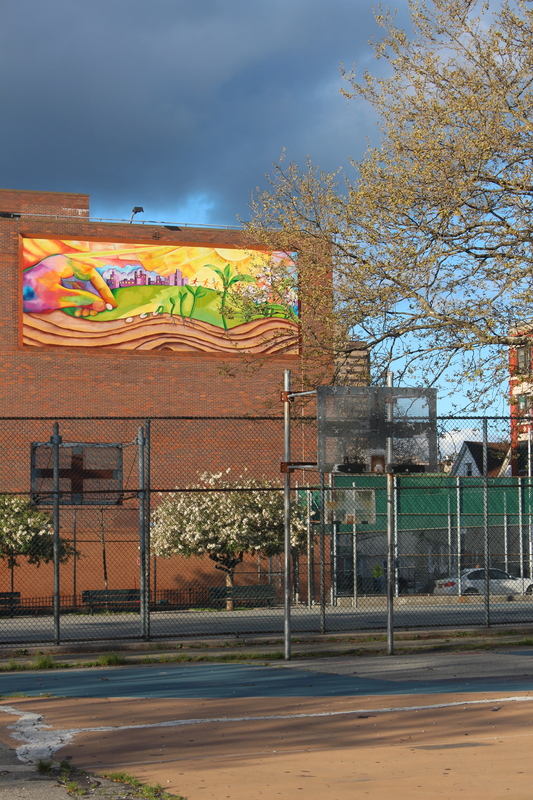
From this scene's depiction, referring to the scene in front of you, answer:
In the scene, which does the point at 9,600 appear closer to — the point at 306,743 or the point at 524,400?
the point at 524,400

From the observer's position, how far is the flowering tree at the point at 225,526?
2612 centimetres

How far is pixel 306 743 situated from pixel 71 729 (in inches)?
79.1

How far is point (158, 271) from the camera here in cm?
3269

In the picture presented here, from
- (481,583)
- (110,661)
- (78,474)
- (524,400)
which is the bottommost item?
(481,583)

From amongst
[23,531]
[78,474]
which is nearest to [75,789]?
[78,474]

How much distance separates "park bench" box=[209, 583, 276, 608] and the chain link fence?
0.04 m

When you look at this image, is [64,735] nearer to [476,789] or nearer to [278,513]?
[476,789]

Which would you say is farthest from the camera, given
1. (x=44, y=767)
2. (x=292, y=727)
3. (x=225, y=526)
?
(x=225, y=526)

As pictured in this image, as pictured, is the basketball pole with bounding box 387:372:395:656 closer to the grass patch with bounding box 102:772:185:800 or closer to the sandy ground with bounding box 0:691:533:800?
the sandy ground with bounding box 0:691:533:800

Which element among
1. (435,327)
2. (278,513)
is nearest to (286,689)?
(435,327)

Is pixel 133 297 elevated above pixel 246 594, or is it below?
above

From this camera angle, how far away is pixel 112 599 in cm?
2448

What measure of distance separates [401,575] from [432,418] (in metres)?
15.7

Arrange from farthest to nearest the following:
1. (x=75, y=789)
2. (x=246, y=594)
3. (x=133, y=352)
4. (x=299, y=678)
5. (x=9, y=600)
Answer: (x=133, y=352)
(x=9, y=600)
(x=246, y=594)
(x=299, y=678)
(x=75, y=789)
